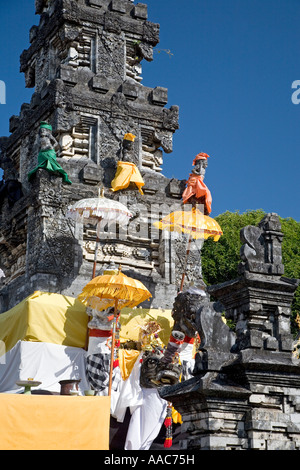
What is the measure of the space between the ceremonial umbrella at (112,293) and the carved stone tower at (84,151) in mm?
2759

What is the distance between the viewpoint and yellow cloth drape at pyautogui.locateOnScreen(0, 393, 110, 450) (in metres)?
10.1

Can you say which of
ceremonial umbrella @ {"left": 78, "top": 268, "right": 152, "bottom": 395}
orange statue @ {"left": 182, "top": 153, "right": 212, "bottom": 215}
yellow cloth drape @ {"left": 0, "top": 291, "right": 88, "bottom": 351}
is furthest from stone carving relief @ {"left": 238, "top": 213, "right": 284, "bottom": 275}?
orange statue @ {"left": 182, "top": 153, "right": 212, "bottom": 215}

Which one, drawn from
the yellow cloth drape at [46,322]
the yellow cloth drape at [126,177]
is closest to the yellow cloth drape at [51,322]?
the yellow cloth drape at [46,322]

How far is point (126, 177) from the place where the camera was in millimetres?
18000

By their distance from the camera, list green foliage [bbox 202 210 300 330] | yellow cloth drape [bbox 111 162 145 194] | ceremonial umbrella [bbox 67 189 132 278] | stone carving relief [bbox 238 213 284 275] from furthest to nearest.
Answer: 1. green foliage [bbox 202 210 300 330]
2. yellow cloth drape [bbox 111 162 145 194]
3. ceremonial umbrella [bbox 67 189 132 278]
4. stone carving relief [bbox 238 213 284 275]

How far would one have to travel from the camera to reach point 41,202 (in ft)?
56.5

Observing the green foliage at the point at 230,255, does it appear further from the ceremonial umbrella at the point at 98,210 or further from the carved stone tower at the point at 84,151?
the ceremonial umbrella at the point at 98,210

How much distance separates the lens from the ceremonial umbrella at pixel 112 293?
533 inches

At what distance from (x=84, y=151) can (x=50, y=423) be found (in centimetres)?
1008

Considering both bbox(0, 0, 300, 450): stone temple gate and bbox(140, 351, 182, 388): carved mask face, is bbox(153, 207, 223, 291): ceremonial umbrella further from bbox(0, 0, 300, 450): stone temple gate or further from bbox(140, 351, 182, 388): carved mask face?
bbox(140, 351, 182, 388): carved mask face

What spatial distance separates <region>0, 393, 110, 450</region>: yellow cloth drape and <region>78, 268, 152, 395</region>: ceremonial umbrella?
2.64 m

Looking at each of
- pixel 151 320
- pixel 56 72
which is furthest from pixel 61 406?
pixel 56 72

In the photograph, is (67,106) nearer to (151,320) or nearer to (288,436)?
(151,320)
